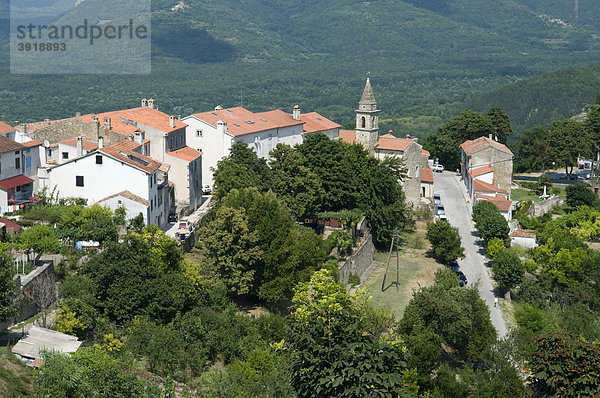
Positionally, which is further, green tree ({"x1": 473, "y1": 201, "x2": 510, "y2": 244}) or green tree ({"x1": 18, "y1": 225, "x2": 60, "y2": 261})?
green tree ({"x1": 473, "y1": 201, "x2": 510, "y2": 244})

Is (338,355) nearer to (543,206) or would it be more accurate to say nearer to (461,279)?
(461,279)

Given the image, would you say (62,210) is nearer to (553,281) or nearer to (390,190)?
(390,190)

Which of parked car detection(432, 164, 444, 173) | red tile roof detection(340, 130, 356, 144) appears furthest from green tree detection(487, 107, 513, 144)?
red tile roof detection(340, 130, 356, 144)

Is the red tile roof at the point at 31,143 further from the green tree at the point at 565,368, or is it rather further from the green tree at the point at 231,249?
the green tree at the point at 565,368

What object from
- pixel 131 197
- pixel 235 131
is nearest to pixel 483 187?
pixel 235 131

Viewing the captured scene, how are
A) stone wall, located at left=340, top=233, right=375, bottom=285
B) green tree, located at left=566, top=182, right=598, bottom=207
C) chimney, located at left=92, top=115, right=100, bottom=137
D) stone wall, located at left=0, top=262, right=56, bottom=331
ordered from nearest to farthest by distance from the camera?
stone wall, located at left=0, top=262, right=56, bottom=331
stone wall, located at left=340, top=233, right=375, bottom=285
chimney, located at left=92, top=115, right=100, bottom=137
green tree, located at left=566, top=182, right=598, bottom=207

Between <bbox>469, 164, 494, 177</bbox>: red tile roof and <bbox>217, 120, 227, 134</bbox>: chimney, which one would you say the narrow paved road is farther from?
<bbox>217, 120, 227, 134</bbox>: chimney

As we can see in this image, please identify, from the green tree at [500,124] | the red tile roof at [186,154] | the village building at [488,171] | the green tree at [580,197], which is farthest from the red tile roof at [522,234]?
the green tree at [500,124]

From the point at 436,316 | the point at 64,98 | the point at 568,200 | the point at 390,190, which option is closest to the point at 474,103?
the point at 64,98
